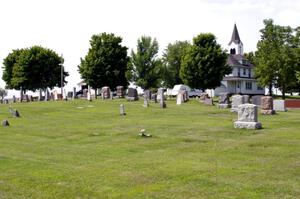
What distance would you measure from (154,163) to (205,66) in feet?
146

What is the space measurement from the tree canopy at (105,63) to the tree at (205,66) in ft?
33.2

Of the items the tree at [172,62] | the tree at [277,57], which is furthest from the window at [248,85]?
the tree at [277,57]

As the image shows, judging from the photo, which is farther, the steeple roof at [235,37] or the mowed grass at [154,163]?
the steeple roof at [235,37]

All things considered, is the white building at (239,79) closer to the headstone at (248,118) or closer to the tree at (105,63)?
the tree at (105,63)

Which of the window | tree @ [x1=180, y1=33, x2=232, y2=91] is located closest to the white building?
the window

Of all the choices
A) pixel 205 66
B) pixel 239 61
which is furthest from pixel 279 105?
pixel 239 61

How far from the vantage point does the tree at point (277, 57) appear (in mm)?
59906

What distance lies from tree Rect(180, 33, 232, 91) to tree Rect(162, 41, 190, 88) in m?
25.1

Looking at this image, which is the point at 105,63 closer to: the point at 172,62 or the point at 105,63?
the point at 105,63

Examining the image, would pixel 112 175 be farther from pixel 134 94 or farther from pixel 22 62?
pixel 22 62

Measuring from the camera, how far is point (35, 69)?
72.7 meters

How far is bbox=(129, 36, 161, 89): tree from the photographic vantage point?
64438 millimetres

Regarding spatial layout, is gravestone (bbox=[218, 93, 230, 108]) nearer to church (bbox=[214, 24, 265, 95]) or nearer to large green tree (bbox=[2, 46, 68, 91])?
large green tree (bbox=[2, 46, 68, 91])

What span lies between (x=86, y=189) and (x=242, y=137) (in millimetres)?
8732
